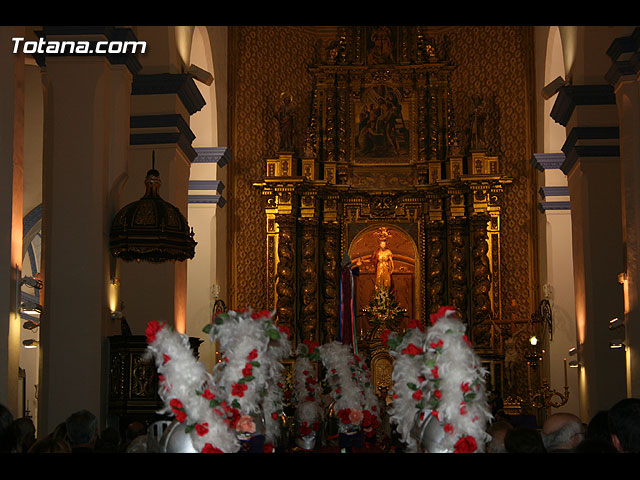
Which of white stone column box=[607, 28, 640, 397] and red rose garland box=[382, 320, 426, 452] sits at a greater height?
white stone column box=[607, 28, 640, 397]

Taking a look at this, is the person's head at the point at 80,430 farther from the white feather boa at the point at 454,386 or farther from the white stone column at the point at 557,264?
the white stone column at the point at 557,264

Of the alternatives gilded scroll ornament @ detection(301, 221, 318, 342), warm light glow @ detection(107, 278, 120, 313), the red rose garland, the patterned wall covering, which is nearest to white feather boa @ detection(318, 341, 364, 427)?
warm light glow @ detection(107, 278, 120, 313)

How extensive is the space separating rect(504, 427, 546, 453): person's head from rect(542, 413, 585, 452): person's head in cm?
40

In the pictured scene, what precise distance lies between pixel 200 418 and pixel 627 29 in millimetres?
8606

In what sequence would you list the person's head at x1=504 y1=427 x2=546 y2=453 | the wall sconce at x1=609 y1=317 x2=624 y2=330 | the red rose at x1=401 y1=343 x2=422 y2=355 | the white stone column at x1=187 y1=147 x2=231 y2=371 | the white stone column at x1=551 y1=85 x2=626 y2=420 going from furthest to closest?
the white stone column at x1=187 y1=147 x2=231 y2=371
the white stone column at x1=551 y1=85 x2=626 y2=420
the wall sconce at x1=609 y1=317 x2=624 y2=330
the red rose at x1=401 y1=343 x2=422 y2=355
the person's head at x1=504 y1=427 x2=546 y2=453

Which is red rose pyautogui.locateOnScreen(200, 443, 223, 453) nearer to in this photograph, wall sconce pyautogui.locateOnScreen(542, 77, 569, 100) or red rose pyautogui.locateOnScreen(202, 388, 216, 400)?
red rose pyautogui.locateOnScreen(202, 388, 216, 400)

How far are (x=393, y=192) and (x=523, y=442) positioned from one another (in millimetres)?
17359

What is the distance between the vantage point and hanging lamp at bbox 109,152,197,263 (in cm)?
1156

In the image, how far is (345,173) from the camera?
76.8 ft

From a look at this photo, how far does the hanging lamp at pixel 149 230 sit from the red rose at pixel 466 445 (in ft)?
19.0

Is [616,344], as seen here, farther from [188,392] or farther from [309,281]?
[309,281]

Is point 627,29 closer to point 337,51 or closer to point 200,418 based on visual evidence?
point 200,418
